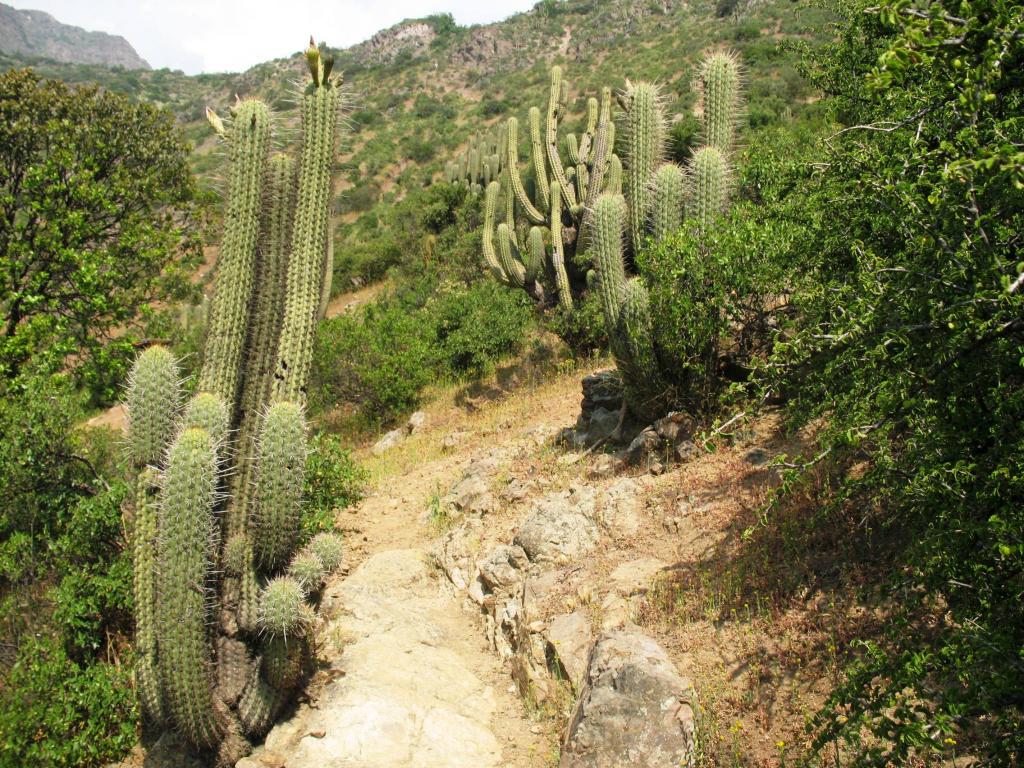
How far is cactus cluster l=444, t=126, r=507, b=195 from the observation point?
2305 centimetres

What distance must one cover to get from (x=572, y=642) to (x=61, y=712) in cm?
355

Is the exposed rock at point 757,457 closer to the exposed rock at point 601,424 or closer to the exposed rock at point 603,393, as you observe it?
the exposed rock at point 601,424

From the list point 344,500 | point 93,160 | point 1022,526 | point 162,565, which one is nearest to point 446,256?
point 93,160

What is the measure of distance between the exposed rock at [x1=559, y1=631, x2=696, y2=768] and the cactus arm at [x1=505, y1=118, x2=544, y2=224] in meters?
10.5

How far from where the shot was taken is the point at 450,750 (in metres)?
4.61

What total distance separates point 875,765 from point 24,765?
5.14 meters

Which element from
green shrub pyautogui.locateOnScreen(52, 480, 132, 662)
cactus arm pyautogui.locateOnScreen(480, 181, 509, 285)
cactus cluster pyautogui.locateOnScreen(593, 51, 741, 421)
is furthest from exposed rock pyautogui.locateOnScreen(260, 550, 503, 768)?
cactus arm pyautogui.locateOnScreen(480, 181, 509, 285)

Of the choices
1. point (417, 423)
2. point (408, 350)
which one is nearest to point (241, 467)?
point (417, 423)

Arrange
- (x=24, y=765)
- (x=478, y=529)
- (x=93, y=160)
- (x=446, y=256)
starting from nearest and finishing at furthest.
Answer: (x=24, y=765) → (x=478, y=529) → (x=93, y=160) → (x=446, y=256)

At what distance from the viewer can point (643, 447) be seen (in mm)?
6875

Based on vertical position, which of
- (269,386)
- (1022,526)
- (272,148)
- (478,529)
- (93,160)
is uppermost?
(93,160)

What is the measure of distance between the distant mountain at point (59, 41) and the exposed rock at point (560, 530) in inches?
5241

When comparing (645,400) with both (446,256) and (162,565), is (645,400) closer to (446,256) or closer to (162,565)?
(162,565)

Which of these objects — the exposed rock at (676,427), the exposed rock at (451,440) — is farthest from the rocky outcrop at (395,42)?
the exposed rock at (676,427)
